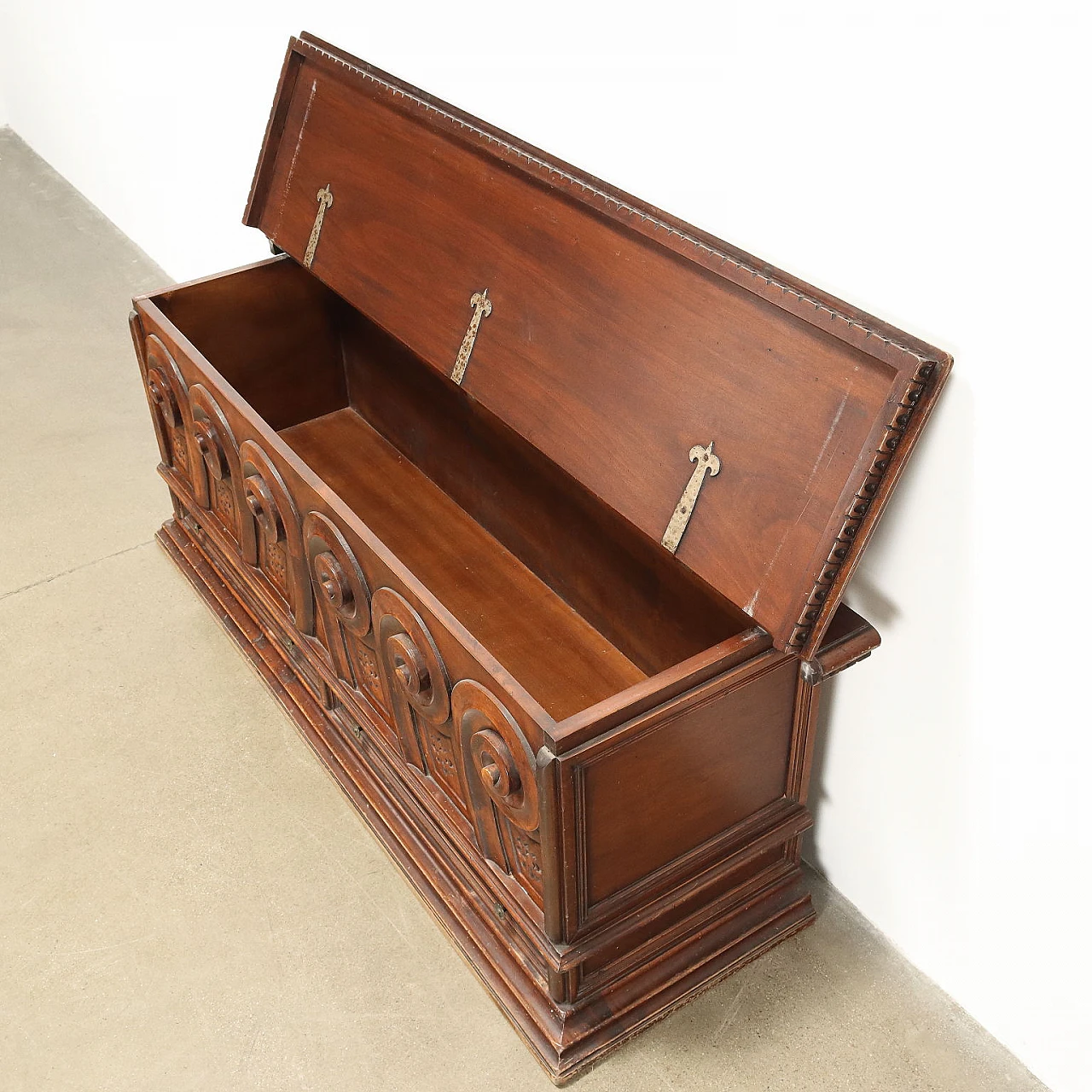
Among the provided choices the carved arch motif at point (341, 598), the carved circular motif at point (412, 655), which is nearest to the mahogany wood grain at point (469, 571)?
the carved arch motif at point (341, 598)

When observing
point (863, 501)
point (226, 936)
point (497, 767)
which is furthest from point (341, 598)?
point (863, 501)

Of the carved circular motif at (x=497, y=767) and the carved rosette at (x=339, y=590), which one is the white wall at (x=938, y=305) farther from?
the carved rosette at (x=339, y=590)

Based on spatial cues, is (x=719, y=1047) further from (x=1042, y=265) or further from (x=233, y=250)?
(x=233, y=250)

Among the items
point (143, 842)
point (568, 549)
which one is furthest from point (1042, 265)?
point (143, 842)

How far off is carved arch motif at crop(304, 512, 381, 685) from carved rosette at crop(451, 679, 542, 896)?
31 centimetres

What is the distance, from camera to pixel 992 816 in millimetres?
1876

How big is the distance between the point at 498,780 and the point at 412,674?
26cm

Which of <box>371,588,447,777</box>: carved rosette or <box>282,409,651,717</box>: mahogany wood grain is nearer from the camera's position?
<box>371,588,447,777</box>: carved rosette

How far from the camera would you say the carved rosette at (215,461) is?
2436 mm

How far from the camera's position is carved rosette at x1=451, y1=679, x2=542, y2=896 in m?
1.73

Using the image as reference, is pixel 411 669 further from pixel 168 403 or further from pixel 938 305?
pixel 168 403

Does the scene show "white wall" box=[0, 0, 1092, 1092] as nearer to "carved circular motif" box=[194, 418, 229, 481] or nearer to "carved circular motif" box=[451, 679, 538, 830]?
"carved circular motif" box=[451, 679, 538, 830]

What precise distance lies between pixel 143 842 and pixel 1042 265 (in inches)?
75.0

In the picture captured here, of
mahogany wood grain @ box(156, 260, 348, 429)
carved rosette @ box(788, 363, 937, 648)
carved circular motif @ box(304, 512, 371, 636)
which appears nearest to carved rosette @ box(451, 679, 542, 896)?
carved circular motif @ box(304, 512, 371, 636)
